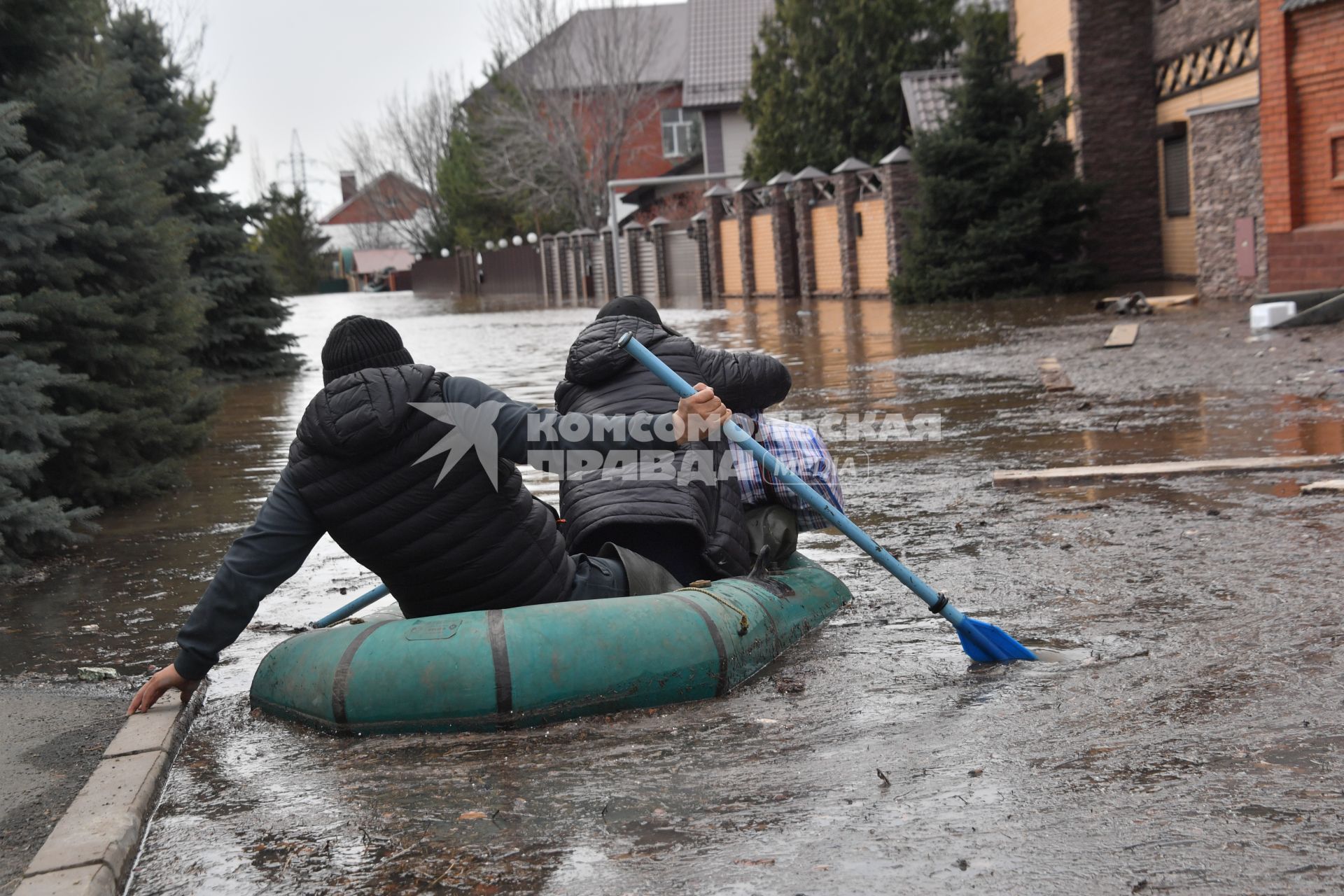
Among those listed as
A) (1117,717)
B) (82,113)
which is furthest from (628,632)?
(82,113)

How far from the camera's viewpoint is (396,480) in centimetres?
437

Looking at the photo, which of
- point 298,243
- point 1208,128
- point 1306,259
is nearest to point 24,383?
point 1306,259

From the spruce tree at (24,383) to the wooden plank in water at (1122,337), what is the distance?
1006 centimetres

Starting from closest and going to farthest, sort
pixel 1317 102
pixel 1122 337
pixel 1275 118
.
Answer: pixel 1122 337, pixel 1317 102, pixel 1275 118

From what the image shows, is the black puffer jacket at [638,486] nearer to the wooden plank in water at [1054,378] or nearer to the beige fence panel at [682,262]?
the wooden plank in water at [1054,378]

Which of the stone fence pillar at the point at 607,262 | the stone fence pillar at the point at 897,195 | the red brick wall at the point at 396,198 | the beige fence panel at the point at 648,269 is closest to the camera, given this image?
the stone fence pillar at the point at 897,195

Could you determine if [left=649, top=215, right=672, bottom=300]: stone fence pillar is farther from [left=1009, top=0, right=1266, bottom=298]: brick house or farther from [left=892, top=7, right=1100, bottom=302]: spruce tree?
[left=892, top=7, right=1100, bottom=302]: spruce tree

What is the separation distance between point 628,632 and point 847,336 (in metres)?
14.7

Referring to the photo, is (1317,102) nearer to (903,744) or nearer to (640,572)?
(640,572)

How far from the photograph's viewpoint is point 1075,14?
80.8 ft

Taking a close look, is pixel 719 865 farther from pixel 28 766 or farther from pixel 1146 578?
pixel 1146 578

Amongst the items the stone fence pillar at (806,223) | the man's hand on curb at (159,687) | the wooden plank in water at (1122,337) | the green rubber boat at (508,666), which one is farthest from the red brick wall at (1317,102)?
the stone fence pillar at (806,223)

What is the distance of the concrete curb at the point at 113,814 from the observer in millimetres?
3287

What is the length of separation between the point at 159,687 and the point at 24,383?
3370mm
